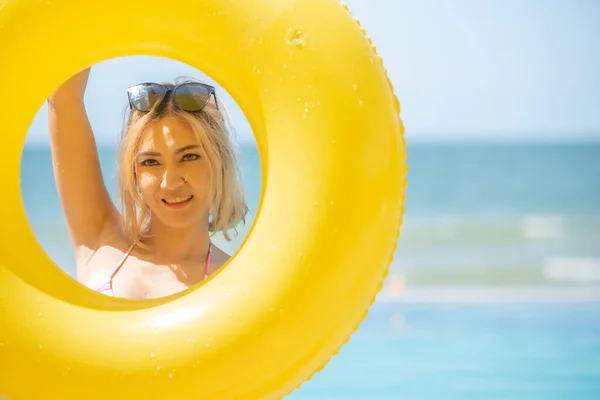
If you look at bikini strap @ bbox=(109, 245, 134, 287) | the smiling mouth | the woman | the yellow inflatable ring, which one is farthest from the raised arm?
the yellow inflatable ring

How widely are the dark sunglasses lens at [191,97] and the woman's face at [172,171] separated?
0.14 feet

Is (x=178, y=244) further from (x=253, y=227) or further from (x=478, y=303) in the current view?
(x=478, y=303)

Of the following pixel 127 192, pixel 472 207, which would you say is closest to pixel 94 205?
pixel 127 192

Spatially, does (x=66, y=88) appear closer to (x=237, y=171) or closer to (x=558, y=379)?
(x=237, y=171)

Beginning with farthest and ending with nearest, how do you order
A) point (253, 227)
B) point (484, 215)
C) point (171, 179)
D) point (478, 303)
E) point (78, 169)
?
point (484, 215), point (478, 303), point (78, 169), point (171, 179), point (253, 227)

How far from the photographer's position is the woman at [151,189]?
204 centimetres

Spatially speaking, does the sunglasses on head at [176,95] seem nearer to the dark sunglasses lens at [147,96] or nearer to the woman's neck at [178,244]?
the dark sunglasses lens at [147,96]

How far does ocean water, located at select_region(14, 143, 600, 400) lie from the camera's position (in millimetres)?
4426

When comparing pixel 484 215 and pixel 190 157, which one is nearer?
pixel 190 157

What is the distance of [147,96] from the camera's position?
206 cm

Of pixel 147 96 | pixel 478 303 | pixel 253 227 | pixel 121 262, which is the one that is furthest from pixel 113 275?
pixel 478 303

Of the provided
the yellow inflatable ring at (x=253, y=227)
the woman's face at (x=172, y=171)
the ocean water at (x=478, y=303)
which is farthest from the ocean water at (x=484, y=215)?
the yellow inflatable ring at (x=253, y=227)

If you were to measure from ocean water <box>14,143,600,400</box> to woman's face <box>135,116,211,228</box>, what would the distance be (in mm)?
240

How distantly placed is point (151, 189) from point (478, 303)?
4.66m
